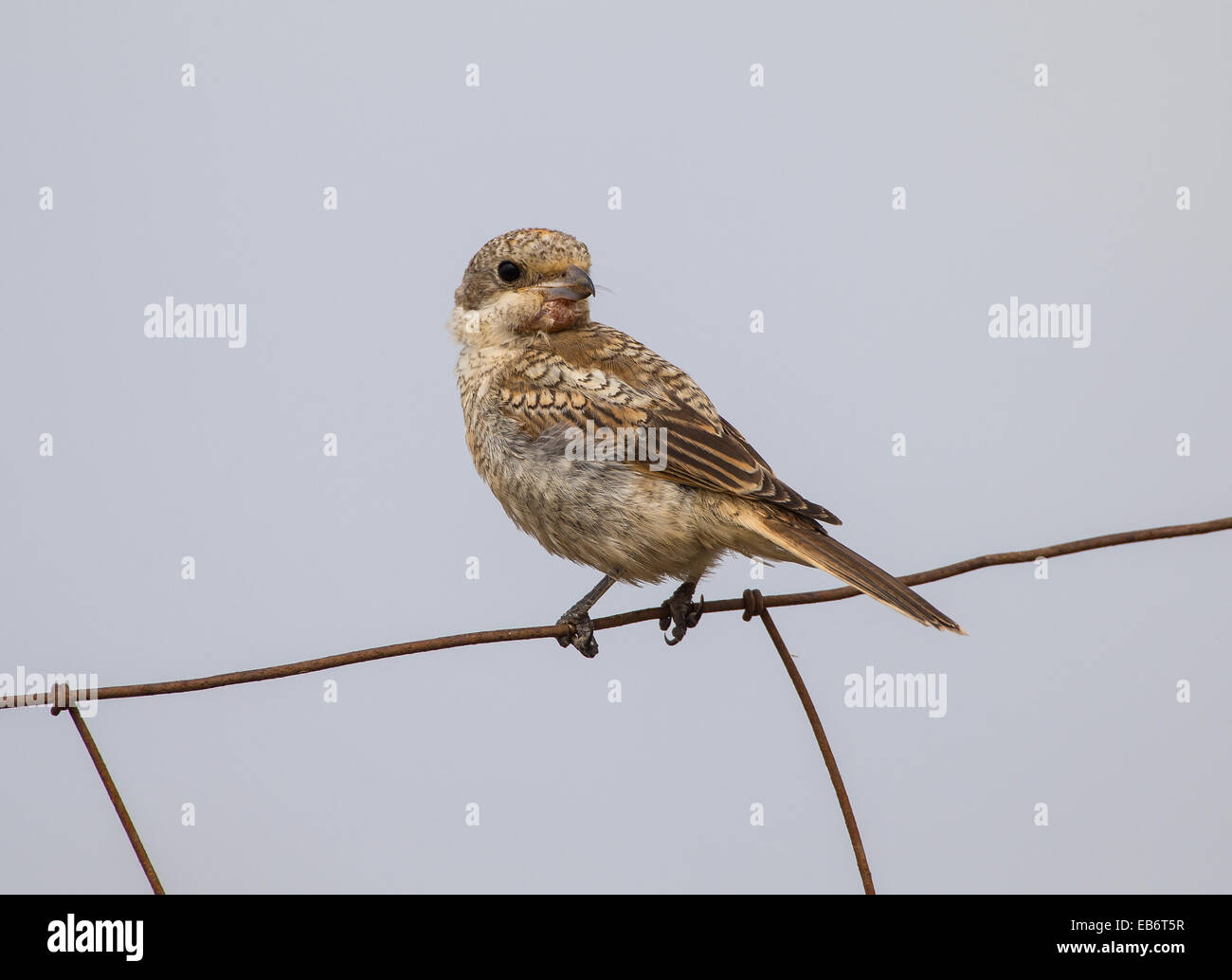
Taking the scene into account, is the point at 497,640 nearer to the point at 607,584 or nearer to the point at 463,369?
the point at 607,584

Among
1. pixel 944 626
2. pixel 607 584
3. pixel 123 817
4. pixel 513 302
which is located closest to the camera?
pixel 123 817

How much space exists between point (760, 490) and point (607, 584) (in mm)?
649

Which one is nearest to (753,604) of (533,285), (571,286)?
(571,286)

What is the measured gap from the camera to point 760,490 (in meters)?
3.65

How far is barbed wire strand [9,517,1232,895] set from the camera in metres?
2.58

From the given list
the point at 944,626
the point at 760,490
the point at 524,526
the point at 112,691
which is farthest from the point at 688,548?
the point at 112,691

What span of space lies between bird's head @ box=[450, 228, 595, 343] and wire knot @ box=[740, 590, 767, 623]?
1.46m

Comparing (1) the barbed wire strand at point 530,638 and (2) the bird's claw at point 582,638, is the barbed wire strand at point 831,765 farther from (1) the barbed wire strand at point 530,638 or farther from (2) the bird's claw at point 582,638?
(2) the bird's claw at point 582,638

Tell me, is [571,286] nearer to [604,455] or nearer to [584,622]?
[604,455]

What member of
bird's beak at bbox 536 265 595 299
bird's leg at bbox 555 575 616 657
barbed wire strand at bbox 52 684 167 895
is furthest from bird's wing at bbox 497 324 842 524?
barbed wire strand at bbox 52 684 167 895

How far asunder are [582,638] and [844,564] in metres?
0.88

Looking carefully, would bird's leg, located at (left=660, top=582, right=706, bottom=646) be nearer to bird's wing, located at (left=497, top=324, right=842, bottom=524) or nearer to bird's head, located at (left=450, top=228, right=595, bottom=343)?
bird's wing, located at (left=497, top=324, right=842, bottom=524)

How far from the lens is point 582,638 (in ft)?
12.5

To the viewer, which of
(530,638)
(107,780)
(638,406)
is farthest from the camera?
(638,406)
